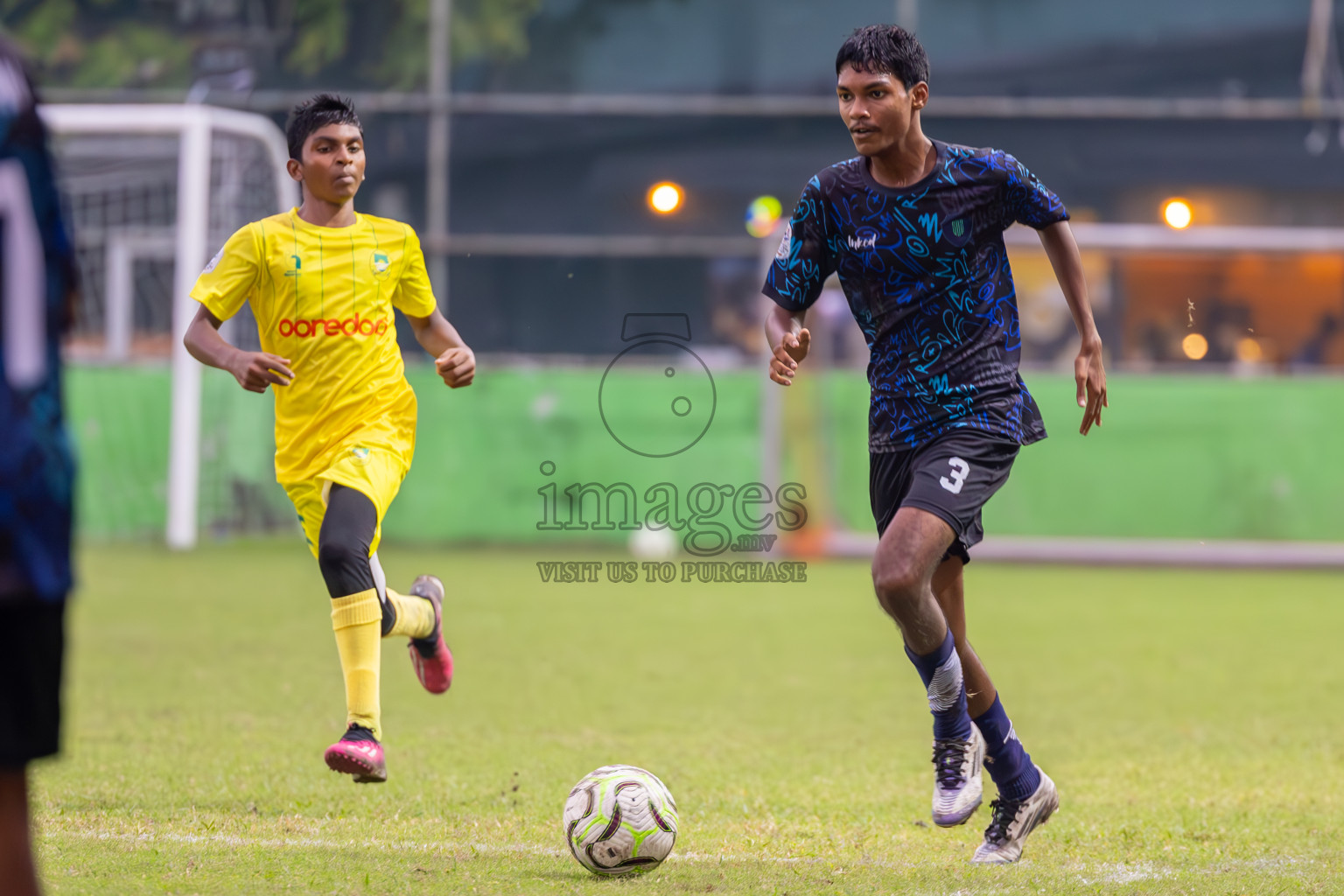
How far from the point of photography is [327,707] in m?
7.14

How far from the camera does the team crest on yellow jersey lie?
4.98m

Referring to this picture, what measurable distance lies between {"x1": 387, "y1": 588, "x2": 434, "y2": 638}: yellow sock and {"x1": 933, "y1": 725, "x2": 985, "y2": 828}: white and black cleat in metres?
1.78

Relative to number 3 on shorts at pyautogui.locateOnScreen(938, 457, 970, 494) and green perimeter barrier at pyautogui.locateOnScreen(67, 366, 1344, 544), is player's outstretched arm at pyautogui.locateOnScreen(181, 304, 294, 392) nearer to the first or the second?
number 3 on shorts at pyautogui.locateOnScreen(938, 457, 970, 494)

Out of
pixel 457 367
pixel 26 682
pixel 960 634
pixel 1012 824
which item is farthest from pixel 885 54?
pixel 26 682

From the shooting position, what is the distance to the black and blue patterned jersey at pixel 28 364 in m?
2.48

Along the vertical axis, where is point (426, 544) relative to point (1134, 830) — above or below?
below

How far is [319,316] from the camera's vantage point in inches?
193

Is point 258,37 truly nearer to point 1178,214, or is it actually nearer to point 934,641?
point 1178,214

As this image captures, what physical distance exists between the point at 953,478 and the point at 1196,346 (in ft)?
36.6

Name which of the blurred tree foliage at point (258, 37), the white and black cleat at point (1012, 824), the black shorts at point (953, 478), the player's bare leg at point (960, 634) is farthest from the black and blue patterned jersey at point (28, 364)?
the blurred tree foliage at point (258, 37)

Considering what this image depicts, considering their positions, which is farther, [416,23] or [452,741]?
[416,23]

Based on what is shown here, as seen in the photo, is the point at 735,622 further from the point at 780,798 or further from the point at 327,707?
the point at 780,798

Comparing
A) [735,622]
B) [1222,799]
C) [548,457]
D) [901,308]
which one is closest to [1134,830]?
[1222,799]

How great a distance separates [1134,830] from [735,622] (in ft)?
18.9
